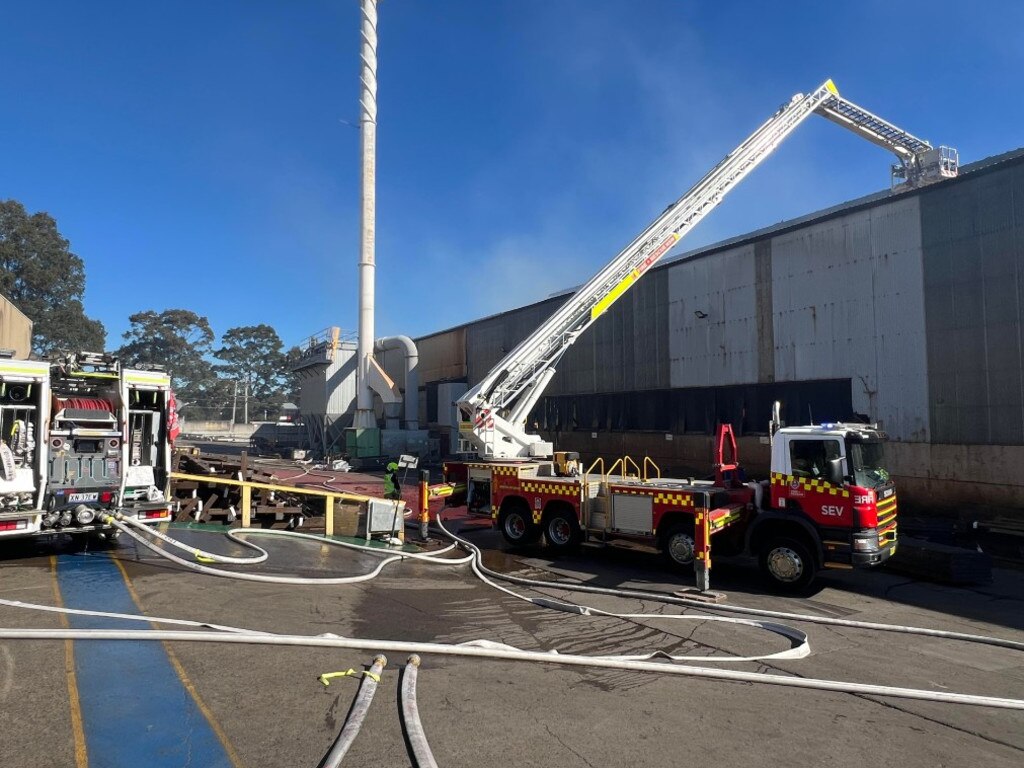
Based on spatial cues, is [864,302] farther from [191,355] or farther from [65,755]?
[191,355]

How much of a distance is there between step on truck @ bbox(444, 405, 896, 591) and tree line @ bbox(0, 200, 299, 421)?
6407 cm

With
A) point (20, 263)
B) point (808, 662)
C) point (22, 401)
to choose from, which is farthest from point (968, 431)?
point (20, 263)

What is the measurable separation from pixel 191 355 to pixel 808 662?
327 ft

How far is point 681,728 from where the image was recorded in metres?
4.55

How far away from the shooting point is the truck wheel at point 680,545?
10328 mm

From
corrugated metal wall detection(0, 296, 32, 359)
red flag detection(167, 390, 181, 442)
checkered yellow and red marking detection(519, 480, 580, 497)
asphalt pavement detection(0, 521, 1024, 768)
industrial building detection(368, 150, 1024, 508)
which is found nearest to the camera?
asphalt pavement detection(0, 521, 1024, 768)

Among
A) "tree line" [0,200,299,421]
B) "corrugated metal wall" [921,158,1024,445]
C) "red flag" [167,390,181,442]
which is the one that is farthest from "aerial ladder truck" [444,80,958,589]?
"tree line" [0,200,299,421]

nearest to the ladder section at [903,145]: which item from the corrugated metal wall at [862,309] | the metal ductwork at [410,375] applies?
the corrugated metal wall at [862,309]

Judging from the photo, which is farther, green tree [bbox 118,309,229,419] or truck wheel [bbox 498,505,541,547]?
green tree [bbox 118,309,229,419]

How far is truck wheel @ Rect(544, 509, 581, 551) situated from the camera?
1202 centimetres

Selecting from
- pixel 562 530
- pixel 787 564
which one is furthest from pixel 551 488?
pixel 787 564

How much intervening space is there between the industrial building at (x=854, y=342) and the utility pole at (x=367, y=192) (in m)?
14.2

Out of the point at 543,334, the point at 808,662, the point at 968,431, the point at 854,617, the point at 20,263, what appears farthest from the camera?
the point at 20,263

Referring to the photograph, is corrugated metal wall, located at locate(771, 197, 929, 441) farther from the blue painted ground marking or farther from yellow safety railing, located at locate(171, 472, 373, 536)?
the blue painted ground marking
